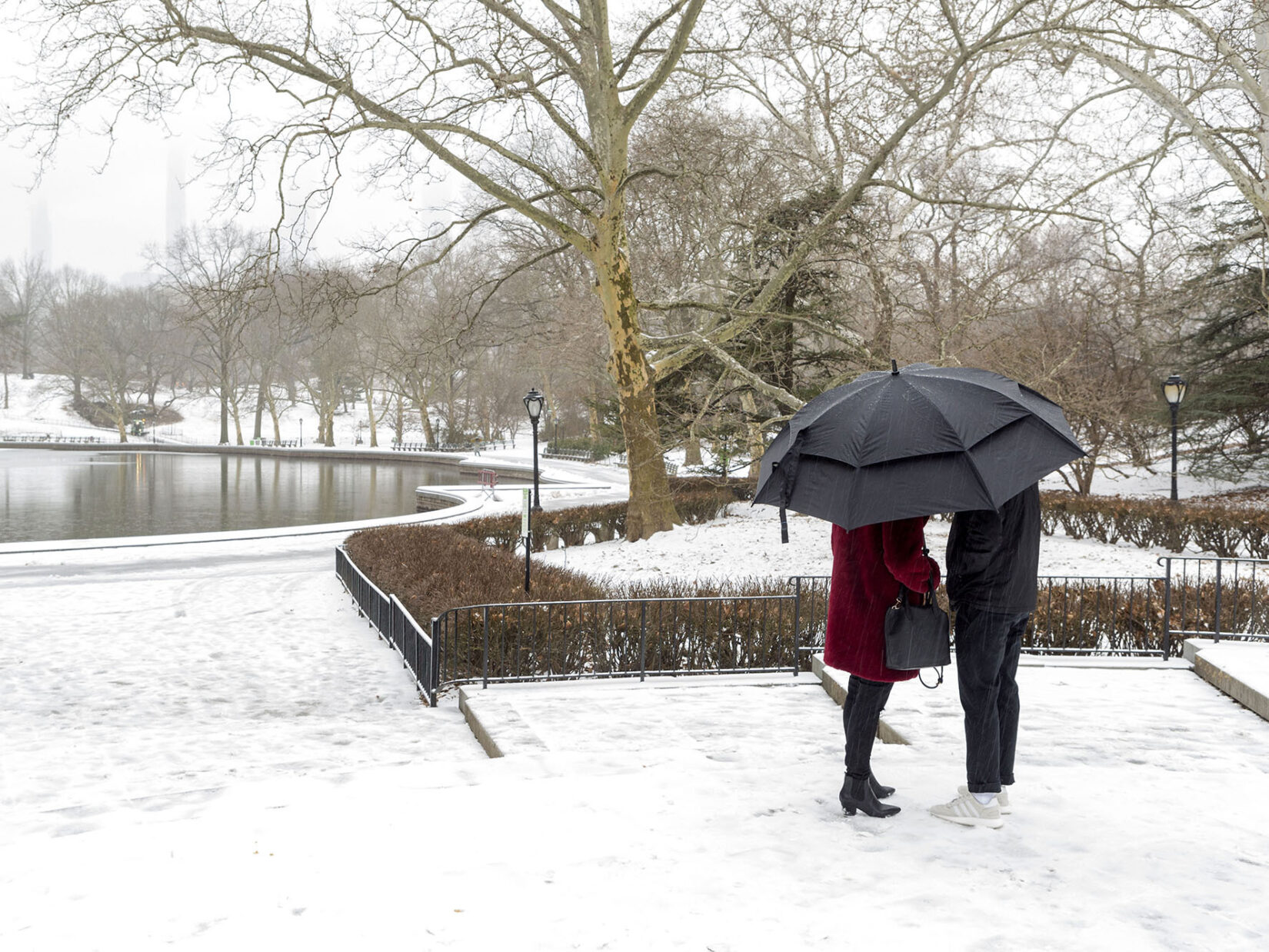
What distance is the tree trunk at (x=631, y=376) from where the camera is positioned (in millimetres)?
18359

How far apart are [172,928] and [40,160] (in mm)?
14771

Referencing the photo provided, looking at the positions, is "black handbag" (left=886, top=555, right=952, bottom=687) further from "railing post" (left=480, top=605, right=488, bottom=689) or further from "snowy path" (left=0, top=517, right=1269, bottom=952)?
"railing post" (left=480, top=605, right=488, bottom=689)

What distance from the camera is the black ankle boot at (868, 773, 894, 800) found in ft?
15.1

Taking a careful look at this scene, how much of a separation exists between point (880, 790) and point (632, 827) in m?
1.19

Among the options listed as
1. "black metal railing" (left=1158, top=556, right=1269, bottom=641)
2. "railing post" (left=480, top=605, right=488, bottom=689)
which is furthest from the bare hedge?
"railing post" (left=480, top=605, right=488, bottom=689)

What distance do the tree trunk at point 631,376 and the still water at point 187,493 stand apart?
11.7m

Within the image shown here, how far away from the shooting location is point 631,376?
18766mm

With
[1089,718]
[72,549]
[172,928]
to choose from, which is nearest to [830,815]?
[172,928]

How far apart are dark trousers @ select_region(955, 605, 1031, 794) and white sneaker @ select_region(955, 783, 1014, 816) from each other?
0.05 m

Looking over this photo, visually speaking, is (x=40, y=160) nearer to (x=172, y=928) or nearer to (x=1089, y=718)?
(x=172, y=928)

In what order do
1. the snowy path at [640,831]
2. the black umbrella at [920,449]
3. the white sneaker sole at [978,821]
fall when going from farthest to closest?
the white sneaker sole at [978,821]
the black umbrella at [920,449]
the snowy path at [640,831]

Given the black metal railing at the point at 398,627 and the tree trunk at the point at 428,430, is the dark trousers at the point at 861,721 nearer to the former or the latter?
the black metal railing at the point at 398,627

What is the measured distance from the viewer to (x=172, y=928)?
3424mm

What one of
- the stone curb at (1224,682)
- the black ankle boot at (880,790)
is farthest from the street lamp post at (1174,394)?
the black ankle boot at (880,790)
